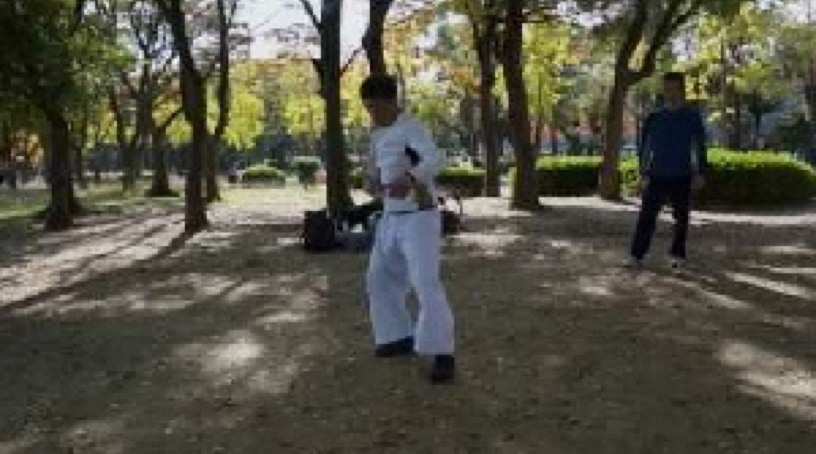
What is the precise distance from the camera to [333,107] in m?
17.4

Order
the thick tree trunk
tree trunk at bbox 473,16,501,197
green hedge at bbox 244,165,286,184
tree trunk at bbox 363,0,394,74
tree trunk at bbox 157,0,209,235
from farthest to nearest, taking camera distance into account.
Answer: green hedge at bbox 244,165,286,184 → tree trunk at bbox 473,16,501,197 → the thick tree trunk → tree trunk at bbox 157,0,209,235 → tree trunk at bbox 363,0,394,74

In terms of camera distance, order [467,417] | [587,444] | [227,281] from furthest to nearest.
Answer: [227,281], [467,417], [587,444]

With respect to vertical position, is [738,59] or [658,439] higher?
[738,59]

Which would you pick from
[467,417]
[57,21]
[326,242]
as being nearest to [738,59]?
[57,21]

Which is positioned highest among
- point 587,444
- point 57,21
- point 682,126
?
point 57,21

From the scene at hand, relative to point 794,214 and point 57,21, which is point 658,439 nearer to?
point 794,214

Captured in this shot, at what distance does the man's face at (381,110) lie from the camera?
6172 millimetres

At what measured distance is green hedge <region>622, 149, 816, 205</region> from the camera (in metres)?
21.2

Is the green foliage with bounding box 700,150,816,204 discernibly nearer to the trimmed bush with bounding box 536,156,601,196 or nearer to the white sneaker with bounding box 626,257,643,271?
the trimmed bush with bounding box 536,156,601,196

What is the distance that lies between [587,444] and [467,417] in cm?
68

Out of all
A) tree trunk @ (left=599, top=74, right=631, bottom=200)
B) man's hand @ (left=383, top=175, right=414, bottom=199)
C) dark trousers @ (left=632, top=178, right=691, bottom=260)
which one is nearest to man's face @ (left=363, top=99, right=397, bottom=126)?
man's hand @ (left=383, top=175, right=414, bottom=199)

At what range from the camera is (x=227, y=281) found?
11.5 meters

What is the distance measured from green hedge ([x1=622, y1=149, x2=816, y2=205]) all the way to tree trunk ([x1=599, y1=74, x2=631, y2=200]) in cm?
209

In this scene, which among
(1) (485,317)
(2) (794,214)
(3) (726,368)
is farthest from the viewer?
(2) (794,214)
